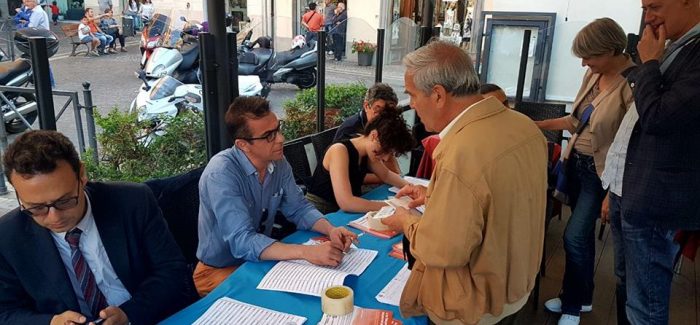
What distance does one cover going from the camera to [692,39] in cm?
167

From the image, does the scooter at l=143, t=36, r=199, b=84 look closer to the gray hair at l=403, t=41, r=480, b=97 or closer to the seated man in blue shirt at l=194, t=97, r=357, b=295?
the seated man in blue shirt at l=194, t=97, r=357, b=295

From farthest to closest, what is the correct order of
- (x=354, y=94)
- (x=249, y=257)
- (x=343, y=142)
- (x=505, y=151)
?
1. (x=354, y=94)
2. (x=343, y=142)
3. (x=249, y=257)
4. (x=505, y=151)

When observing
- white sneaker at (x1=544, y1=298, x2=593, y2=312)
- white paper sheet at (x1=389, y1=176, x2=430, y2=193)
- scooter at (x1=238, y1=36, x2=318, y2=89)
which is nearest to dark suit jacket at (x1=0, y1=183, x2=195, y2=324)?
white paper sheet at (x1=389, y1=176, x2=430, y2=193)

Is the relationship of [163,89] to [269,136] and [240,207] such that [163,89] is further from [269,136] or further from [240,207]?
[240,207]

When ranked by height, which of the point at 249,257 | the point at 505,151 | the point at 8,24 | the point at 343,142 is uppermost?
the point at 8,24

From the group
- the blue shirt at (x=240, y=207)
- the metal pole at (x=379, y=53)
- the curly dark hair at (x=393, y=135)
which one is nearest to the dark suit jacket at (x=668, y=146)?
the curly dark hair at (x=393, y=135)

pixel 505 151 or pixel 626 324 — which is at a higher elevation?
pixel 505 151

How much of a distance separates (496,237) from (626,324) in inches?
59.0

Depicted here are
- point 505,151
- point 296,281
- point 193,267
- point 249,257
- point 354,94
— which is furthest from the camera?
point 354,94

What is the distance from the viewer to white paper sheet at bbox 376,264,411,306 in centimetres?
156

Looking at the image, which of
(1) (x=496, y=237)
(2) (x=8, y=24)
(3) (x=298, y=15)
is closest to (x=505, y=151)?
(1) (x=496, y=237)

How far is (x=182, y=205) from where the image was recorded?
2.17 metres

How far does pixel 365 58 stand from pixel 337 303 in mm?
A: 4798

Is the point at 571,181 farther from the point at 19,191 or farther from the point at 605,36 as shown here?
the point at 19,191
